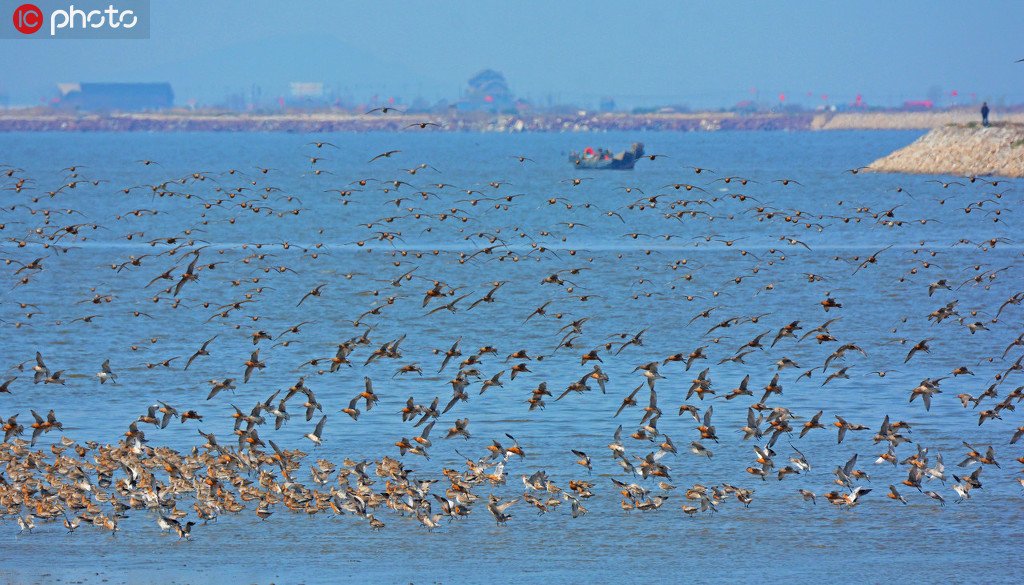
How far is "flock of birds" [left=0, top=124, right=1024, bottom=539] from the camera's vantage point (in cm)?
2653

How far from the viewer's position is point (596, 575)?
23.0 m

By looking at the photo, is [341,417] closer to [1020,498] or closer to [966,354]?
[1020,498]

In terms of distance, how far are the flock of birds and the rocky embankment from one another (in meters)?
43.3

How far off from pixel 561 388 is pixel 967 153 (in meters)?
94.7

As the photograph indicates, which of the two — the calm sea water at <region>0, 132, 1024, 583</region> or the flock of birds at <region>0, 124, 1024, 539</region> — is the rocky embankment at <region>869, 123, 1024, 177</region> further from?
the flock of birds at <region>0, 124, 1024, 539</region>

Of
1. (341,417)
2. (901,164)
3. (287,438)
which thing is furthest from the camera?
(901,164)

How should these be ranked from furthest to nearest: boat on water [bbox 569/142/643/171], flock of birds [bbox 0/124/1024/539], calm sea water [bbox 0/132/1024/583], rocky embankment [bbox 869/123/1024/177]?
boat on water [bbox 569/142/643/171]
rocky embankment [bbox 869/123/1024/177]
flock of birds [bbox 0/124/1024/539]
calm sea water [bbox 0/132/1024/583]

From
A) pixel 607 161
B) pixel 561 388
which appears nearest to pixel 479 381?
pixel 561 388

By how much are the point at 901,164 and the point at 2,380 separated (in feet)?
363

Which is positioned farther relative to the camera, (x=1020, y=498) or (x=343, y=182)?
(x=343, y=182)

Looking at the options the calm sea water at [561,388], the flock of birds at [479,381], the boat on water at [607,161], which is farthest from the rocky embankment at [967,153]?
the flock of birds at [479,381]

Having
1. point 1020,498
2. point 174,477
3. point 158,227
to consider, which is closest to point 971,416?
point 1020,498

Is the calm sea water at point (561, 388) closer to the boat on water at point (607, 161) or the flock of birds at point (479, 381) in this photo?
the flock of birds at point (479, 381)

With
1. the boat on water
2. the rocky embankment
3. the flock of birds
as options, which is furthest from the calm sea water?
the boat on water
